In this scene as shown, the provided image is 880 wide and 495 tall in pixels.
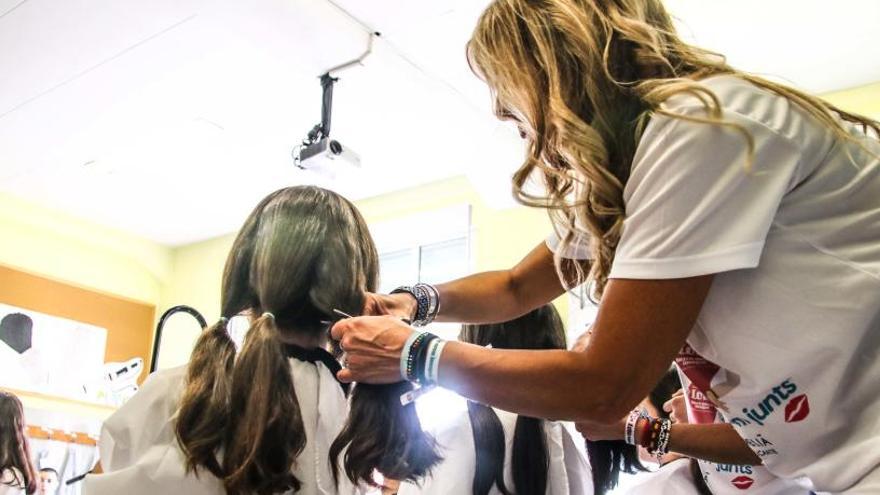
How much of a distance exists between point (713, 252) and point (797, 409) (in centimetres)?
20

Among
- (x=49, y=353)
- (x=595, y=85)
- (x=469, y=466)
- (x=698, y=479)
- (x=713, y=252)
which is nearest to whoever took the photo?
(x=713, y=252)

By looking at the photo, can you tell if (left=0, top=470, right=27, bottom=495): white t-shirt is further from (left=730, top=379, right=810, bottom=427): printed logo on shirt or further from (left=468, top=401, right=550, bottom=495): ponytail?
(left=730, top=379, right=810, bottom=427): printed logo on shirt

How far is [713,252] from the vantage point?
0.88m

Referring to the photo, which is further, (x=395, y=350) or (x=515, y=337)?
(x=515, y=337)

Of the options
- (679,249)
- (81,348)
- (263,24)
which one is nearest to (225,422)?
(679,249)

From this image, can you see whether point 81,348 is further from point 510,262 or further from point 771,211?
point 771,211

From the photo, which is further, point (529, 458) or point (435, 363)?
point (529, 458)

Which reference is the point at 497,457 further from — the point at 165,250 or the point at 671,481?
the point at 165,250

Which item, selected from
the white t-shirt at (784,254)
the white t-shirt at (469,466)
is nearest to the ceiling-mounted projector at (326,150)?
the white t-shirt at (469,466)

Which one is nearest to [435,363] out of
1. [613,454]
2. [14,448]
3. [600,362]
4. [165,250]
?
[600,362]

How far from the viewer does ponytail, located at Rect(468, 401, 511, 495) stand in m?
1.87

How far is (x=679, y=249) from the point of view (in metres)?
0.89

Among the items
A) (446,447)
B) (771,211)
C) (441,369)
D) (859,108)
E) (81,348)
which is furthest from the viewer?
(81,348)

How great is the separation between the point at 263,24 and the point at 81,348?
10.3 feet
